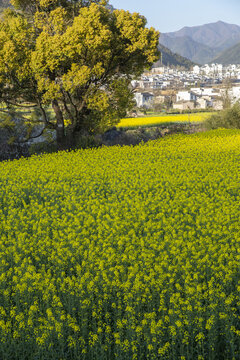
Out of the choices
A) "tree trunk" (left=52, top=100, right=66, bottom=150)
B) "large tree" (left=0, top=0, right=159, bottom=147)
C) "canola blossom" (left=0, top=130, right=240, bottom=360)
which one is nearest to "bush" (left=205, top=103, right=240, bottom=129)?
"large tree" (left=0, top=0, right=159, bottom=147)

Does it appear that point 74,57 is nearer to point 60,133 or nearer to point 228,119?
point 60,133

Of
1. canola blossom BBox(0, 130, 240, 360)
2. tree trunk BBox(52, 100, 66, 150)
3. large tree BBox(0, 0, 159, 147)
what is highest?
large tree BBox(0, 0, 159, 147)

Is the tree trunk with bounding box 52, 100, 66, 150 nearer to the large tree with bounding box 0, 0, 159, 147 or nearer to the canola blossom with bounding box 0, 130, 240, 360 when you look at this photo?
the large tree with bounding box 0, 0, 159, 147

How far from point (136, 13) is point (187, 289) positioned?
59.0 ft

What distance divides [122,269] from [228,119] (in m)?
28.4

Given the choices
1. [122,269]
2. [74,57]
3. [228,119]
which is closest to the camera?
[122,269]

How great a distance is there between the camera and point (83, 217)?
8375 mm

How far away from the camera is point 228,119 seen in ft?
104

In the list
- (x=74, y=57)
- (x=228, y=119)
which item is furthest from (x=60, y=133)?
(x=228, y=119)

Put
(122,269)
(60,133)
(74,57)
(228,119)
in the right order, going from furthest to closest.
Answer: (228,119) < (60,133) < (74,57) < (122,269)

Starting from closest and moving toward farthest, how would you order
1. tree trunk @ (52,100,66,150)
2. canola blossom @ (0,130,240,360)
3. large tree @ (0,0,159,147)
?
1. canola blossom @ (0,130,240,360)
2. large tree @ (0,0,159,147)
3. tree trunk @ (52,100,66,150)

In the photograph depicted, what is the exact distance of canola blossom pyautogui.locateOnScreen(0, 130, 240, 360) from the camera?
13.8 ft

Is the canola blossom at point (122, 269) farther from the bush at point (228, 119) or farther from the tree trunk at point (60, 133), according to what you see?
the bush at point (228, 119)

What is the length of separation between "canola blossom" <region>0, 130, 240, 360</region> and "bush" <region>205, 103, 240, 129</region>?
19873mm
